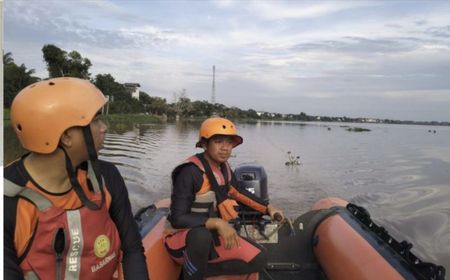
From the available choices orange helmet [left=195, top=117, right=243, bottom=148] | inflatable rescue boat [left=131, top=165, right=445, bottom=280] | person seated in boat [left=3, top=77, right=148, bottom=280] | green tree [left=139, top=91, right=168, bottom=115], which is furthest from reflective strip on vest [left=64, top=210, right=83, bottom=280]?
green tree [left=139, top=91, right=168, bottom=115]

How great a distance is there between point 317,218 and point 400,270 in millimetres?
1261

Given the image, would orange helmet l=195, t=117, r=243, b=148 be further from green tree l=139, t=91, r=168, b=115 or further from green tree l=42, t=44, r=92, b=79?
green tree l=139, t=91, r=168, b=115

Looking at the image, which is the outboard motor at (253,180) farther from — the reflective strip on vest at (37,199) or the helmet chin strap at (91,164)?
the reflective strip on vest at (37,199)

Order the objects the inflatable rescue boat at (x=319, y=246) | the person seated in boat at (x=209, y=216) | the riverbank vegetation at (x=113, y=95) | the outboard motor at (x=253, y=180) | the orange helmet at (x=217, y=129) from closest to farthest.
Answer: the person seated in boat at (x=209, y=216) < the inflatable rescue boat at (x=319, y=246) < the orange helmet at (x=217, y=129) < the outboard motor at (x=253, y=180) < the riverbank vegetation at (x=113, y=95)

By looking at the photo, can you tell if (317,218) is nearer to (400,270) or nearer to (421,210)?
(400,270)

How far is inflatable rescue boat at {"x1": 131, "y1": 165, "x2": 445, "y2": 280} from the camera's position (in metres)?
2.75

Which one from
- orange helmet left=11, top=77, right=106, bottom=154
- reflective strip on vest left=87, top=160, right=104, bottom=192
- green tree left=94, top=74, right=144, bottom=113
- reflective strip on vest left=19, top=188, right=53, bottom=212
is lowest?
reflective strip on vest left=19, top=188, right=53, bottom=212

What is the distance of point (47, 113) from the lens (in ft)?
4.27

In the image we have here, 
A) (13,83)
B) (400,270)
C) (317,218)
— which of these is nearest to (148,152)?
(317,218)

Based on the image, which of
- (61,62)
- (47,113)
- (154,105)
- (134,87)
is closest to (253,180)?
(47,113)

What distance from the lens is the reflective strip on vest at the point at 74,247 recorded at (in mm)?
1376

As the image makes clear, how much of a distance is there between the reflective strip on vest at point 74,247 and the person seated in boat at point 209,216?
3.73 ft

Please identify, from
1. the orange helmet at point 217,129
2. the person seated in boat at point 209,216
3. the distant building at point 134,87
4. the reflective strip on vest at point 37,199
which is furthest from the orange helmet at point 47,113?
the distant building at point 134,87

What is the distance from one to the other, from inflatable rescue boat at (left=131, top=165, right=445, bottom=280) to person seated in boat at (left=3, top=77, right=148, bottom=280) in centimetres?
143
